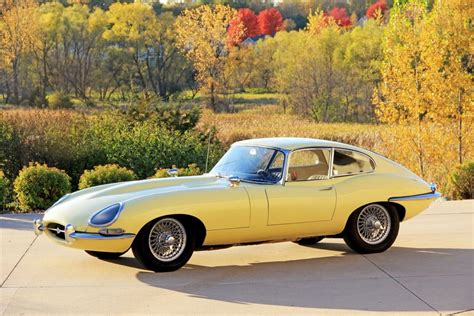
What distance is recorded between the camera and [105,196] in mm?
8078

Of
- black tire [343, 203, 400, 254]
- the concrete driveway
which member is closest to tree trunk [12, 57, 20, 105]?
the concrete driveway

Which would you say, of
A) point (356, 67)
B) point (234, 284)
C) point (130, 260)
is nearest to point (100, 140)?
point (130, 260)

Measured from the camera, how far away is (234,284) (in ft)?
24.8

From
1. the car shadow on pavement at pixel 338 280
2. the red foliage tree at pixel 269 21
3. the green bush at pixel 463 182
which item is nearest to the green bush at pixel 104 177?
the car shadow on pavement at pixel 338 280

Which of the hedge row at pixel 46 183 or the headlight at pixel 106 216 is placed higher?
the headlight at pixel 106 216

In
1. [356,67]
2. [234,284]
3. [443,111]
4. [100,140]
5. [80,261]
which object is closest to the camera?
[234,284]

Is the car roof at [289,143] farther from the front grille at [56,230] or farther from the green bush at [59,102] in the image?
the green bush at [59,102]

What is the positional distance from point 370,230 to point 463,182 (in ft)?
20.4

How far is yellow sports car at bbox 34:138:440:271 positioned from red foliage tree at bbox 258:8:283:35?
331 feet

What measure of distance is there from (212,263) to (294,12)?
117 meters

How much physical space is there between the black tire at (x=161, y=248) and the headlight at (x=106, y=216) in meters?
0.31

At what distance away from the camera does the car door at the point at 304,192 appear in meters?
8.28

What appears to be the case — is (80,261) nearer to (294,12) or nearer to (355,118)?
(355,118)

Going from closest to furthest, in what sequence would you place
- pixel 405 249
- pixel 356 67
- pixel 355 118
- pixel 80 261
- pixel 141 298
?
pixel 141 298 → pixel 80 261 → pixel 405 249 → pixel 355 118 → pixel 356 67
